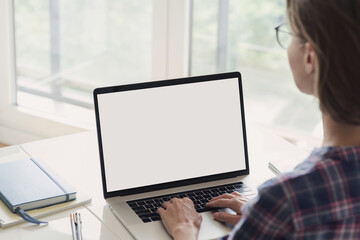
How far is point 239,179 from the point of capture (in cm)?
161

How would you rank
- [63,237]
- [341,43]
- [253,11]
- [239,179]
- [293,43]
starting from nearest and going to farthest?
[341,43]
[293,43]
[63,237]
[239,179]
[253,11]

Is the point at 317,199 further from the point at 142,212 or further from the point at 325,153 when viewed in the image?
the point at 142,212

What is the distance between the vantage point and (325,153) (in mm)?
987

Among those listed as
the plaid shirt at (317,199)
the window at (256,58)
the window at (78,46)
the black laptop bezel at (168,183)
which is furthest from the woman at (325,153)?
the window at (78,46)

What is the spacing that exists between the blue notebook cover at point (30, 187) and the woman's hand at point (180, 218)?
0.24 meters

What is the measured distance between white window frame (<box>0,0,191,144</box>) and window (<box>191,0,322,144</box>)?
8 cm

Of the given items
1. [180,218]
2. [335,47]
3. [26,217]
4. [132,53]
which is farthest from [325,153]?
[132,53]

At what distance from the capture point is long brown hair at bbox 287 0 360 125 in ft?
2.97

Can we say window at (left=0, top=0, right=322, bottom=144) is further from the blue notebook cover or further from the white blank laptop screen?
the blue notebook cover

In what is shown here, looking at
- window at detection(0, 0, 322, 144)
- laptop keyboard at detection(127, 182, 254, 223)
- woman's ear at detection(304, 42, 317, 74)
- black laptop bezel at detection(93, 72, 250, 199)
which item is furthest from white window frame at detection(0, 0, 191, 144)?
woman's ear at detection(304, 42, 317, 74)

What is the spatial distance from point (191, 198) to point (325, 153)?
56 cm

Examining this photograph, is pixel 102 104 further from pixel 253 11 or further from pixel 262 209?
pixel 253 11

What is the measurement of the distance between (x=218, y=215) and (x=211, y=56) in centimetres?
143

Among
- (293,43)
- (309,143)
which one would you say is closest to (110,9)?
(309,143)
